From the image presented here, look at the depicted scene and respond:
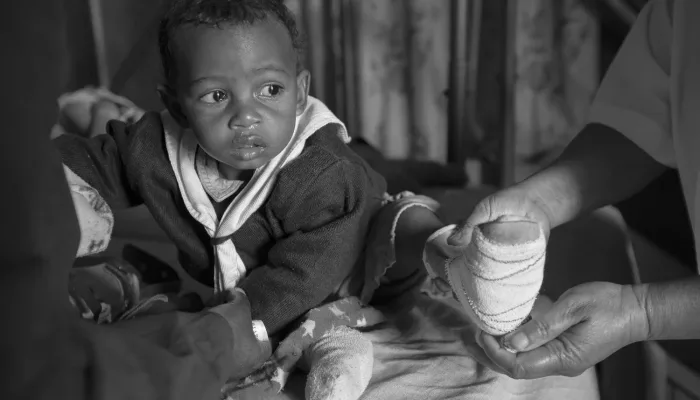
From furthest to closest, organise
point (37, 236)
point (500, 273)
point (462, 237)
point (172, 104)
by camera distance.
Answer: point (172, 104) < point (462, 237) < point (500, 273) < point (37, 236)

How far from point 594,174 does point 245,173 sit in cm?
52

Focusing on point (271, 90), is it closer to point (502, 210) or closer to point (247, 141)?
point (247, 141)

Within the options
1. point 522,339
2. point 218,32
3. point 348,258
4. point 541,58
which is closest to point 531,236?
point 522,339

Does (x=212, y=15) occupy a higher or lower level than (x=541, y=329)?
higher

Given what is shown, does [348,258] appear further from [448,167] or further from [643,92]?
[448,167]

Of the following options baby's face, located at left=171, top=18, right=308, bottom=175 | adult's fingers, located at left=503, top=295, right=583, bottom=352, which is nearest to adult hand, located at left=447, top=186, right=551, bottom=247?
adult's fingers, located at left=503, top=295, right=583, bottom=352

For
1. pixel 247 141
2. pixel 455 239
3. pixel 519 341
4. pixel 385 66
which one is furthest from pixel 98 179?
pixel 385 66

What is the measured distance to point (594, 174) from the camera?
0.95 metres

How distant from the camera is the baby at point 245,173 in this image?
844 millimetres

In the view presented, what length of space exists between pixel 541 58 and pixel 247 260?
1144 mm

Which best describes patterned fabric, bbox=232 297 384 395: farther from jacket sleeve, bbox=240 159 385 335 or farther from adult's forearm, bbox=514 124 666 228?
adult's forearm, bbox=514 124 666 228

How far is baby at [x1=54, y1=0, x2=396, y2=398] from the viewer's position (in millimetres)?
844

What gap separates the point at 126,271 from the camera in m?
1.04

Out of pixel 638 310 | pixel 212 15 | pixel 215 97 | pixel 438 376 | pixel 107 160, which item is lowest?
pixel 438 376
